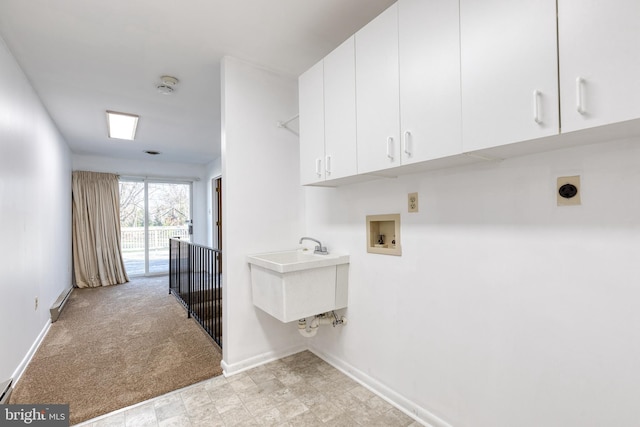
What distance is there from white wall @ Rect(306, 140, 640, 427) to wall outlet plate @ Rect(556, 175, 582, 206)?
2 cm

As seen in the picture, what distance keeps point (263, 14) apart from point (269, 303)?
1879 millimetres

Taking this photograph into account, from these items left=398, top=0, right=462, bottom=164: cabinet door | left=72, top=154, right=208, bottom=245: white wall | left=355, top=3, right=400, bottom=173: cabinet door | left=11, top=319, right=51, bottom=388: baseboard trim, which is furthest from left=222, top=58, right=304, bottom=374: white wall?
left=72, top=154, right=208, bottom=245: white wall

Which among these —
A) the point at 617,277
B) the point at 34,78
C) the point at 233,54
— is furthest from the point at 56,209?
the point at 617,277

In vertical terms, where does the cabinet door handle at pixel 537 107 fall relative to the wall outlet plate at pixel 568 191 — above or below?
above

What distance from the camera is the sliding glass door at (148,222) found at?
600cm

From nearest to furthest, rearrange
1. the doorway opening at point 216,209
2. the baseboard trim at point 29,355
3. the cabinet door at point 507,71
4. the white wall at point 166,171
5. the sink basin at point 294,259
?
the cabinet door at point 507,71
the sink basin at point 294,259
the baseboard trim at point 29,355
the white wall at point 166,171
the doorway opening at point 216,209

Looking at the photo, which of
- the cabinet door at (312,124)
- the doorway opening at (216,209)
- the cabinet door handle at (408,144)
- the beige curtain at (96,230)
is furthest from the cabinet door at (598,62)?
the beige curtain at (96,230)

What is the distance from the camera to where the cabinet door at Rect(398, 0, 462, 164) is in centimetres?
127

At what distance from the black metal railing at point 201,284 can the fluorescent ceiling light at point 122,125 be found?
5.40 ft

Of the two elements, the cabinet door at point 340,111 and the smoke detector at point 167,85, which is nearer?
the cabinet door at point 340,111

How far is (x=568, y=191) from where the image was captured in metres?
1.20

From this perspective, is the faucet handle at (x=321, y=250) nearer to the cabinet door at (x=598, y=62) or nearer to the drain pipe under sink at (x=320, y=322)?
the drain pipe under sink at (x=320, y=322)

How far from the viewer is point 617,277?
3.58 ft

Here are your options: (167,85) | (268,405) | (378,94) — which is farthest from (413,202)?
(167,85)
